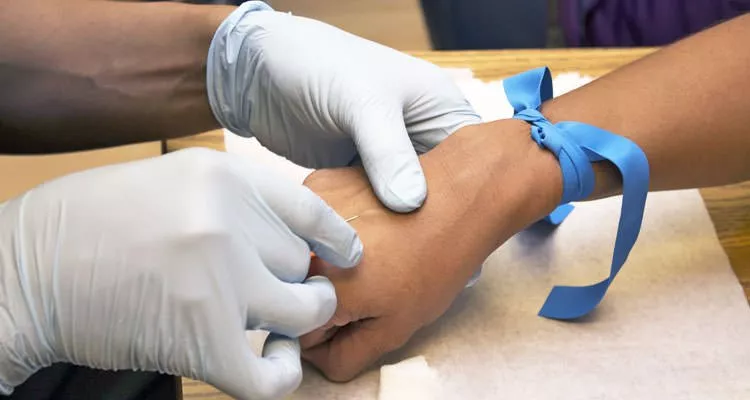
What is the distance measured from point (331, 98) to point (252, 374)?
1.06 feet

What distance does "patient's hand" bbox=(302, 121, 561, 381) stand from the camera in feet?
2.61

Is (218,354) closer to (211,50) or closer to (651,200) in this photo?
(211,50)

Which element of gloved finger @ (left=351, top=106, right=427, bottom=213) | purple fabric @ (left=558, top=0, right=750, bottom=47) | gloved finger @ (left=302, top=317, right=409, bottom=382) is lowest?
gloved finger @ (left=302, top=317, right=409, bottom=382)

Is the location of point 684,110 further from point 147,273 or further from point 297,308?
point 147,273

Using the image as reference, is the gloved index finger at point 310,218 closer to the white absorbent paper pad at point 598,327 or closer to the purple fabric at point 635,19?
the white absorbent paper pad at point 598,327

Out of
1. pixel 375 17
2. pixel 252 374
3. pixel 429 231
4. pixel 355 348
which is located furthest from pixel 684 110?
pixel 375 17

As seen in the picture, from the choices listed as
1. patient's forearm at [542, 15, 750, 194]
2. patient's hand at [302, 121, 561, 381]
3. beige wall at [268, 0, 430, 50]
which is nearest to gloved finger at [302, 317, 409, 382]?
patient's hand at [302, 121, 561, 381]

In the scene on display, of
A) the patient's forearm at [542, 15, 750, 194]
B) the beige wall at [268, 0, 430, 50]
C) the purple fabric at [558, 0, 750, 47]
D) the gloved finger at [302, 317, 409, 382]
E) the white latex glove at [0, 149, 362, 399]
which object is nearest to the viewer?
the white latex glove at [0, 149, 362, 399]

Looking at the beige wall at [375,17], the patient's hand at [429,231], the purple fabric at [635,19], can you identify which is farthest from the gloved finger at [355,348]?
the beige wall at [375,17]

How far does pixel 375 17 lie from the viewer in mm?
2236

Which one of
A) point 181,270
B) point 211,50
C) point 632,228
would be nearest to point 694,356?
point 632,228

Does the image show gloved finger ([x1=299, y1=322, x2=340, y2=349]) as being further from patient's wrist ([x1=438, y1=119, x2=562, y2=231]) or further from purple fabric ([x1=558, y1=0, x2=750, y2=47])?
purple fabric ([x1=558, y1=0, x2=750, y2=47])

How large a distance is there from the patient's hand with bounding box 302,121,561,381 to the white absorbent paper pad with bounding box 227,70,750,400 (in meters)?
0.04

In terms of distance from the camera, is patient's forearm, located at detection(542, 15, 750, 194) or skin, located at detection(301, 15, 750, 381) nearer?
skin, located at detection(301, 15, 750, 381)
